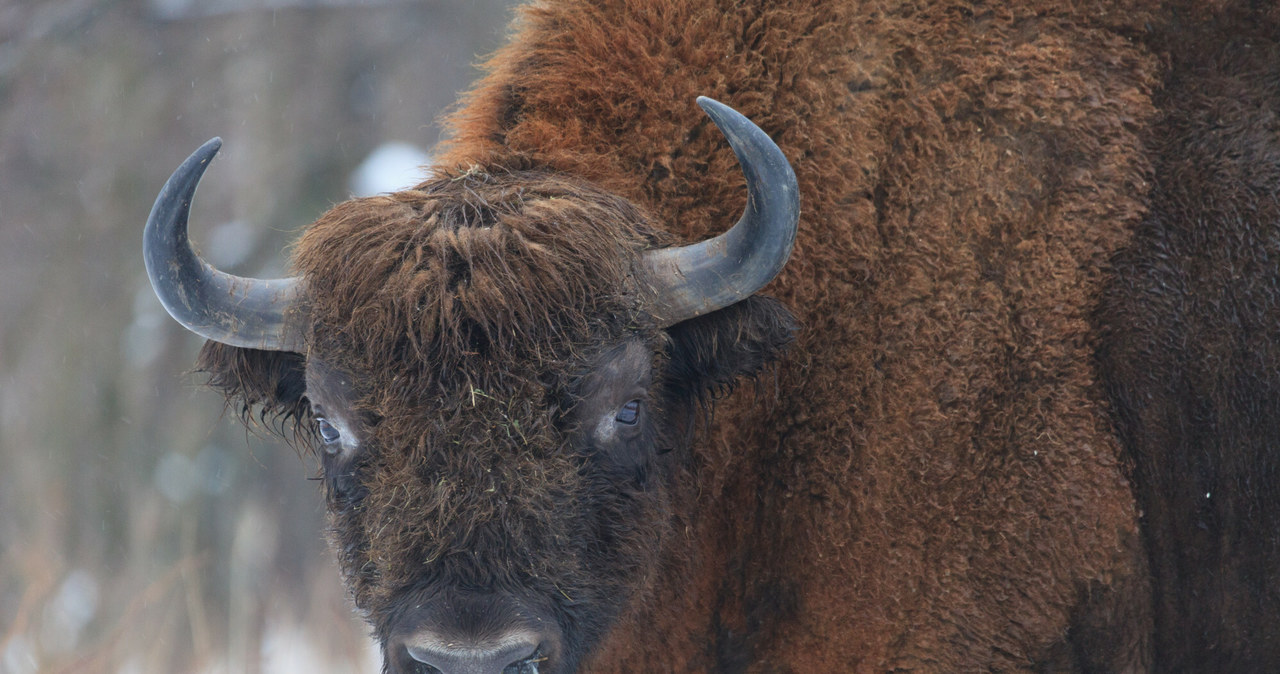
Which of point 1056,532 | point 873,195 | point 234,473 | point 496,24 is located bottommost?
point 234,473

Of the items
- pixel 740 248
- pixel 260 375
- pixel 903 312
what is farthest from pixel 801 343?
pixel 260 375

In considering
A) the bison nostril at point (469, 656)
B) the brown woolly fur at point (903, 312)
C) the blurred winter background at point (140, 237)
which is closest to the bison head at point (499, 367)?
the bison nostril at point (469, 656)

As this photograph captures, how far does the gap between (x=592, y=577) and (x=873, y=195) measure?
1573mm

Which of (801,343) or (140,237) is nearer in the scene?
(801,343)

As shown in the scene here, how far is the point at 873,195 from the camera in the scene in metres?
3.27

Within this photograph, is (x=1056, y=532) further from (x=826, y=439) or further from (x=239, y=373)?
(x=239, y=373)

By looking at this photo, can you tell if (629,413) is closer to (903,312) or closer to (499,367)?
(499,367)

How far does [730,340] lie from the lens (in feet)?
9.69

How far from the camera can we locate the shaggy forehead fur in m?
2.43

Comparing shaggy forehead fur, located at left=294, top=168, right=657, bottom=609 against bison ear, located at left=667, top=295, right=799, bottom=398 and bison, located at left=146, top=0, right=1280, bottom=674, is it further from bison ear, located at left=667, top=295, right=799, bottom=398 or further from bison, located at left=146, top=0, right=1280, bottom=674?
bison ear, located at left=667, top=295, right=799, bottom=398

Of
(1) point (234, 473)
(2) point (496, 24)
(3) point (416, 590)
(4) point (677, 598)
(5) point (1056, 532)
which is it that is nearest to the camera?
(3) point (416, 590)

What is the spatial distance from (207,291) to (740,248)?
1.57 m

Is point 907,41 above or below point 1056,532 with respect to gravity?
above

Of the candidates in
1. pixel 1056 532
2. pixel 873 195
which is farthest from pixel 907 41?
pixel 1056 532
